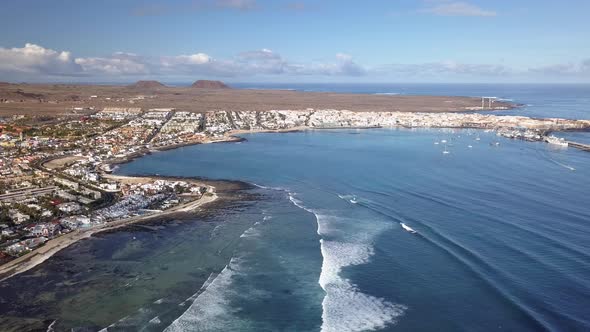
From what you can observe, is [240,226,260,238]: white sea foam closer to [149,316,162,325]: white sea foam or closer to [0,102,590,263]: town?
[0,102,590,263]: town

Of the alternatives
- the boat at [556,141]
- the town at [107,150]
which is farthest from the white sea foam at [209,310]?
the boat at [556,141]

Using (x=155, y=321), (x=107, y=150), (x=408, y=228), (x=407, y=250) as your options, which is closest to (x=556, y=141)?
(x=408, y=228)

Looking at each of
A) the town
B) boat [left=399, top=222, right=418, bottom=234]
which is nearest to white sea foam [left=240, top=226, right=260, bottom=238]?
the town

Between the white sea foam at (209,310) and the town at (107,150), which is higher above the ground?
the town at (107,150)

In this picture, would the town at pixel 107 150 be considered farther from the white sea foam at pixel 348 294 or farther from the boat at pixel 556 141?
the white sea foam at pixel 348 294

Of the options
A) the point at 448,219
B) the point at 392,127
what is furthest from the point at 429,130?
the point at 448,219
